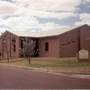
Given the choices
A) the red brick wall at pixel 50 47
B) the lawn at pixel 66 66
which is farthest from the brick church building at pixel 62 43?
the lawn at pixel 66 66

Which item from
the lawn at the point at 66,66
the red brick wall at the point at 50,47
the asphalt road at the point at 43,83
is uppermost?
the red brick wall at the point at 50,47

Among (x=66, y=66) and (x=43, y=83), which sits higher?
(x=66, y=66)

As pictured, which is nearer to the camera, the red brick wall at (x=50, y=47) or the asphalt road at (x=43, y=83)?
the asphalt road at (x=43, y=83)

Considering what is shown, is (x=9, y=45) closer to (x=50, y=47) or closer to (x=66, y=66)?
(x=50, y=47)

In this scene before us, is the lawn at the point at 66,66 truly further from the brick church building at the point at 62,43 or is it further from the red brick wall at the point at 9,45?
the red brick wall at the point at 9,45

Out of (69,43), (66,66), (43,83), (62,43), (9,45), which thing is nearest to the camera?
(43,83)

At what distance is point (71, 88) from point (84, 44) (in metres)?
35.6

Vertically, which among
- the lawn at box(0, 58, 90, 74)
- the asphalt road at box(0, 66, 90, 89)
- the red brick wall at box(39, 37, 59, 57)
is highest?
the red brick wall at box(39, 37, 59, 57)

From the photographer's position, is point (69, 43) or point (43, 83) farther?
point (69, 43)

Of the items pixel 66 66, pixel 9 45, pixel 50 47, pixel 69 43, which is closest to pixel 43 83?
pixel 66 66

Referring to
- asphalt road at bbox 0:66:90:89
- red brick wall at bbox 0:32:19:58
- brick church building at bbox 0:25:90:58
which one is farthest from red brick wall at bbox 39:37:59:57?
asphalt road at bbox 0:66:90:89

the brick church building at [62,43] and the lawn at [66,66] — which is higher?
the brick church building at [62,43]

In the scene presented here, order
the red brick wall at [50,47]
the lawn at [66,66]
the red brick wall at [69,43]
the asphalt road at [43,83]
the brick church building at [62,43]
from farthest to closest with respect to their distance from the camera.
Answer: the red brick wall at [50,47]
the brick church building at [62,43]
the red brick wall at [69,43]
the lawn at [66,66]
the asphalt road at [43,83]

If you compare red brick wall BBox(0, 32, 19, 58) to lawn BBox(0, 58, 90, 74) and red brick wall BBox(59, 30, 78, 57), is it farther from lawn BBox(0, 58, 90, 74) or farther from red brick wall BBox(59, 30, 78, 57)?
lawn BBox(0, 58, 90, 74)
